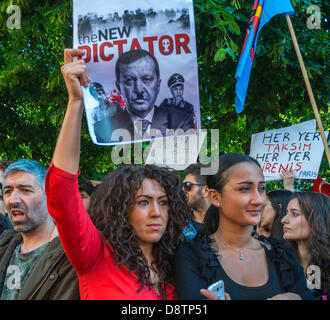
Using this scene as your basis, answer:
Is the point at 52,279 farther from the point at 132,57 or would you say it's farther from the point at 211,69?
the point at 211,69

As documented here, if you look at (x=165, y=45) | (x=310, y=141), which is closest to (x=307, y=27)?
(x=310, y=141)

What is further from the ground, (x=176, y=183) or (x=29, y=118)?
(x=29, y=118)

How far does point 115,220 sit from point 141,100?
2.88 ft

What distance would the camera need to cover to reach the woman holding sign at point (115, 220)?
1.94 m

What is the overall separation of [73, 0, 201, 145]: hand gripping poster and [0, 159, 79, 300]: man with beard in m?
0.45

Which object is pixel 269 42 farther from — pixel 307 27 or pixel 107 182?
pixel 107 182

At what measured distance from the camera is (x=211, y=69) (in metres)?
5.73

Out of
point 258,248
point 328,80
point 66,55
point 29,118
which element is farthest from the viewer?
point 29,118

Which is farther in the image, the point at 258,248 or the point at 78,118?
the point at 258,248

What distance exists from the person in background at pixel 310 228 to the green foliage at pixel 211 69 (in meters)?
1.36

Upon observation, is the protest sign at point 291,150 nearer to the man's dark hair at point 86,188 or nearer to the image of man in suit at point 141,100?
the man's dark hair at point 86,188
